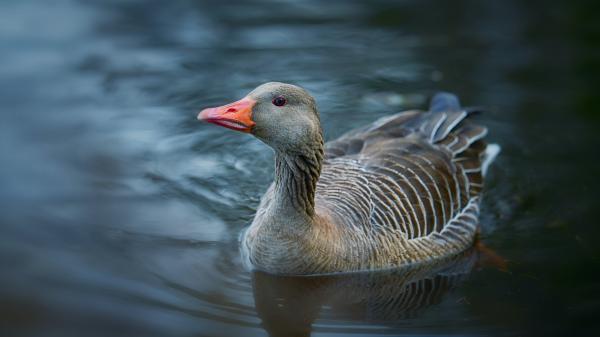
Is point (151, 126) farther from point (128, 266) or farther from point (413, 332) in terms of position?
point (413, 332)

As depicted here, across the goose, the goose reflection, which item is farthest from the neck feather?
the goose reflection

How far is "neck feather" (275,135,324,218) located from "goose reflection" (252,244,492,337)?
69 cm

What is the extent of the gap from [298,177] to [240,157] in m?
2.65

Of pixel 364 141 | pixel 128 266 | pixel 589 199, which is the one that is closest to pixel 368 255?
pixel 364 141

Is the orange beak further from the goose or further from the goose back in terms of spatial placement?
the goose back

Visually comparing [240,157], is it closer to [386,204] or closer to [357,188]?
[357,188]

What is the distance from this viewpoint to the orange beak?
20.9 ft

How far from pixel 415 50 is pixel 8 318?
775 centimetres

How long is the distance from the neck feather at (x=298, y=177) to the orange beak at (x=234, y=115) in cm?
54

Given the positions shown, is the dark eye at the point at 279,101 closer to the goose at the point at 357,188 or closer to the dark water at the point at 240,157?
the goose at the point at 357,188

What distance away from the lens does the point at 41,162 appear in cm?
902

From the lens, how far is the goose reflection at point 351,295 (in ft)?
22.8

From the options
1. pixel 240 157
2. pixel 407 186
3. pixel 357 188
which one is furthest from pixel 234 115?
pixel 240 157

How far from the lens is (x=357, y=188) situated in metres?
7.77
